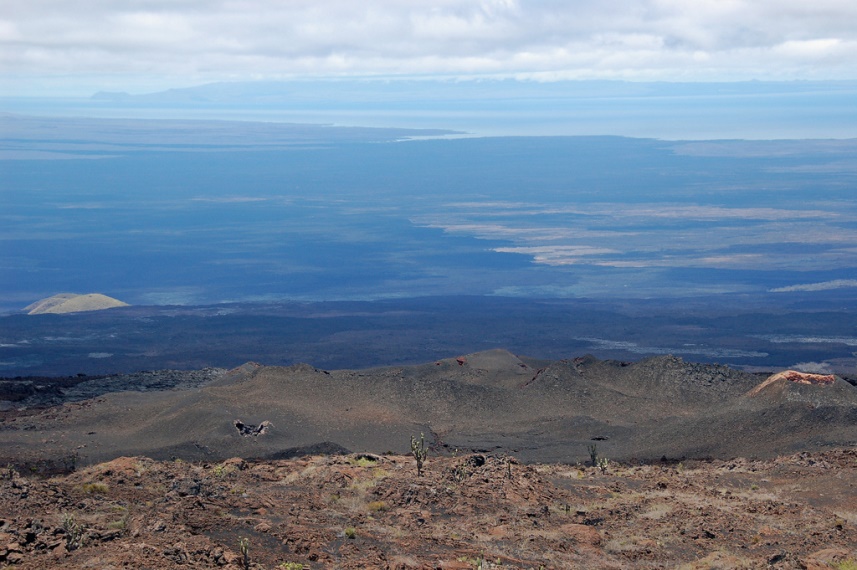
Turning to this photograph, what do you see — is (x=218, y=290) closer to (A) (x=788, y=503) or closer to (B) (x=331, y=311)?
(B) (x=331, y=311)

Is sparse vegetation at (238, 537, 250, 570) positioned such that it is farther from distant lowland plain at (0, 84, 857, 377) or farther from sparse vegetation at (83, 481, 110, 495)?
distant lowland plain at (0, 84, 857, 377)

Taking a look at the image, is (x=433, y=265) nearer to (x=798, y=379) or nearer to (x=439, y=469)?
(x=798, y=379)

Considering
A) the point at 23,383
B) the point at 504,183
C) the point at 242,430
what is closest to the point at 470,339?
the point at 23,383

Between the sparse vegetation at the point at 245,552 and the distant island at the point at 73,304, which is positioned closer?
the sparse vegetation at the point at 245,552

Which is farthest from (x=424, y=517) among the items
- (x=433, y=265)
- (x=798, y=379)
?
(x=433, y=265)

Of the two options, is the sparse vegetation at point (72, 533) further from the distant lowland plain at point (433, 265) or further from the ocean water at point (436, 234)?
the ocean water at point (436, 234)

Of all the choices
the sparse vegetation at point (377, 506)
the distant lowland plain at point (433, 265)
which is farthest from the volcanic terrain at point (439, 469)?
the distant lowland plain at point (433, 265)
